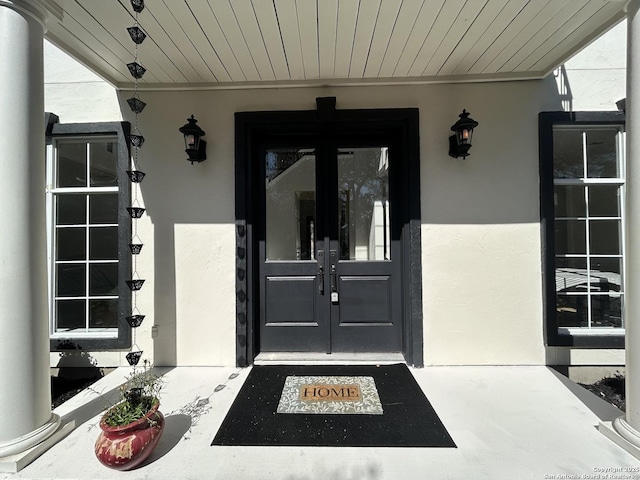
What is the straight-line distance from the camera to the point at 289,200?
→ 9.73 feet

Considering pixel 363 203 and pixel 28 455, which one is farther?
pixel 363 203

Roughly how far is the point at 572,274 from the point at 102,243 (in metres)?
4.67

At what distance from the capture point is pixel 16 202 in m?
1.62

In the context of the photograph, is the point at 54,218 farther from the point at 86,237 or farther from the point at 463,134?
the point at 463,134

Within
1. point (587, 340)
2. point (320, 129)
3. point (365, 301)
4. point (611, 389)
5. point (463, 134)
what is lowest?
point (611, 389)

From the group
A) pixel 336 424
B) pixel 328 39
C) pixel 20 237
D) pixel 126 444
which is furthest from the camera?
pixel 328 39

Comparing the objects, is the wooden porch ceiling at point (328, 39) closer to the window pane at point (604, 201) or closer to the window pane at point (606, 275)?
the window pane at point (604, 201)

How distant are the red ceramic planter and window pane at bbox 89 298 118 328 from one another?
163 cm

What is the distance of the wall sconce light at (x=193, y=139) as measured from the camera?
254 centimetres

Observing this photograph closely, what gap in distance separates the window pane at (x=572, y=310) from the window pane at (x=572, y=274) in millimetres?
79

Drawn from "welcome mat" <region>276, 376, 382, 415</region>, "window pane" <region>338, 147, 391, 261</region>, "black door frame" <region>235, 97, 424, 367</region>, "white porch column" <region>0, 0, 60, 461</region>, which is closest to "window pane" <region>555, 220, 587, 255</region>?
"black door frame" <region>235, 97, 424, 367</region>

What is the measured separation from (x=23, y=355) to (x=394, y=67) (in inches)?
130

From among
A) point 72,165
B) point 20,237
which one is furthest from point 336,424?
point 72,165

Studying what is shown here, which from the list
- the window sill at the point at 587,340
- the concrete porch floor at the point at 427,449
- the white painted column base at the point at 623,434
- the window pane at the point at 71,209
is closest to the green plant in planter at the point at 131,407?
the concrete porch floor at the point at 427,449
